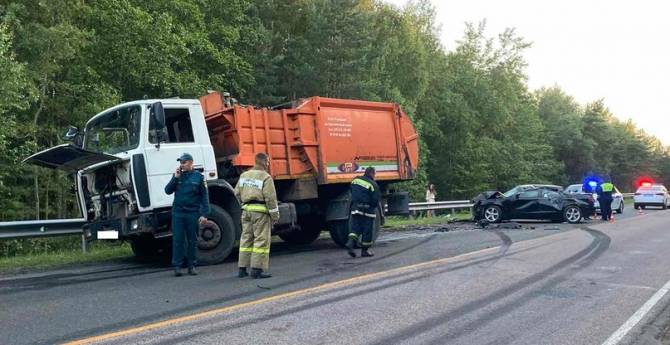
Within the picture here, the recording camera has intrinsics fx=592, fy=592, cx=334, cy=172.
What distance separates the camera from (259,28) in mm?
26969

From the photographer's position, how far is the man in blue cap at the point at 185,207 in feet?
26.7

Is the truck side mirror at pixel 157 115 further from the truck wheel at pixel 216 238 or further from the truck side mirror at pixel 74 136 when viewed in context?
the truck side mirror at pixel 74 136

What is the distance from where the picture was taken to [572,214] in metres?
19.6

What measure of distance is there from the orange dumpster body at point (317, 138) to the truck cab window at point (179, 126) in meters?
A: 0.62

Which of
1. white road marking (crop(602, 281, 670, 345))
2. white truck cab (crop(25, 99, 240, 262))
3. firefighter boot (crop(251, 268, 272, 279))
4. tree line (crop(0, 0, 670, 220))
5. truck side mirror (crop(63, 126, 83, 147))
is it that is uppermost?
tree line (crop(0, 0, 670, 220))

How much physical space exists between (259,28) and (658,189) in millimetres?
22555

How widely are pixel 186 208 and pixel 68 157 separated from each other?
7.66ft

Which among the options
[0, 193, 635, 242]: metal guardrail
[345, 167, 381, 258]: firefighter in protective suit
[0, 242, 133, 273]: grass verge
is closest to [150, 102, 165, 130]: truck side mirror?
[0, 193, 635, 242]: metal guardrail

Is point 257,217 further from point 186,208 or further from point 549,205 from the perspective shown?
point 549,205

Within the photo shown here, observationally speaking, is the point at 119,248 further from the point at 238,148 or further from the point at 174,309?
the point at 174,309

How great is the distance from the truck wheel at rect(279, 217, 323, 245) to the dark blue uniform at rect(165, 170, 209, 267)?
193 inches

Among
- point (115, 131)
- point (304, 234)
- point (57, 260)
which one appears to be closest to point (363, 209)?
point (304, 234)

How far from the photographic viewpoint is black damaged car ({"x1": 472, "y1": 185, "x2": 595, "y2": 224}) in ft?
64.5

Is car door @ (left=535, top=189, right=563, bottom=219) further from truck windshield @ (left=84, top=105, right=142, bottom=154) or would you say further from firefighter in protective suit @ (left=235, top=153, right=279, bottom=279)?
truck windshield @ (left=84, top=105, right=142, bottom=154)
